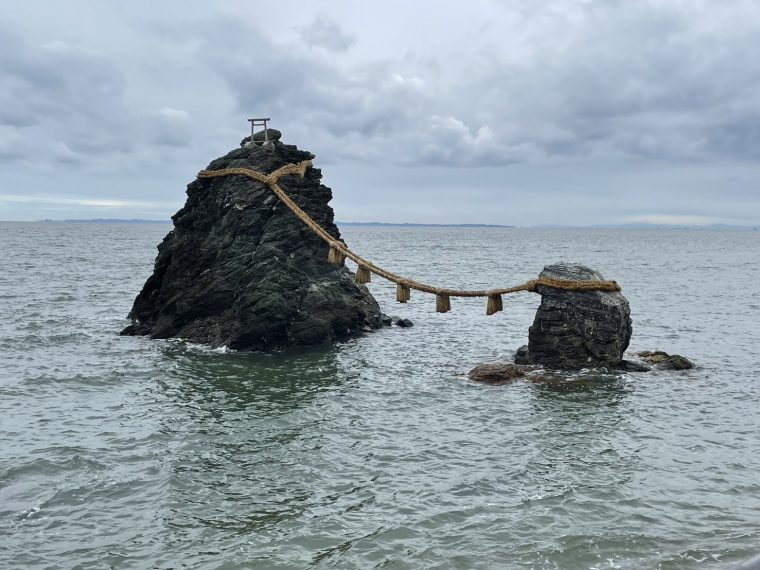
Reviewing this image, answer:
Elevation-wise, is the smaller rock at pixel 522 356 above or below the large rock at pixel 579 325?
below

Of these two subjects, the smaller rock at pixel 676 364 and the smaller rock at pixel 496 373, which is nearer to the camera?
the smaller rock at pixel 496 373

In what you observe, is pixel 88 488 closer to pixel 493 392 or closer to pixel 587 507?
pixel 587 507

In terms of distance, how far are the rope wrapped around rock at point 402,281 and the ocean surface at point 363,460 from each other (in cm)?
278

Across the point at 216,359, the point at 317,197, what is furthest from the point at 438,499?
the point at 317,197

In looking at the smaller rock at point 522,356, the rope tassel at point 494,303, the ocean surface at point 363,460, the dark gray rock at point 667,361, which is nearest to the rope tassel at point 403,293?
the ocean surface at point 363,460

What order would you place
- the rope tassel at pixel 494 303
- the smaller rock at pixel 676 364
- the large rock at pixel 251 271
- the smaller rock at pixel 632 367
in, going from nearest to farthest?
the rope tassel at pixel 494 303 < the smaller rock at pixel 632 367 < the smaller rock at pixel 676 364 < the large rock at pixel 251 271

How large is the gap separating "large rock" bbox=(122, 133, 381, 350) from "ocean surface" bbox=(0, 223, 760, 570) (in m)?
1.34

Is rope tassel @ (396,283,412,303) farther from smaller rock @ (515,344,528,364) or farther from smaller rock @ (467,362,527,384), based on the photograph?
smaller rock @ (515,344,528,364)

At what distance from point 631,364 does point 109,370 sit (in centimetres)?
1781

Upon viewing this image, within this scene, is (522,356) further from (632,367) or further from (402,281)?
(402,281)

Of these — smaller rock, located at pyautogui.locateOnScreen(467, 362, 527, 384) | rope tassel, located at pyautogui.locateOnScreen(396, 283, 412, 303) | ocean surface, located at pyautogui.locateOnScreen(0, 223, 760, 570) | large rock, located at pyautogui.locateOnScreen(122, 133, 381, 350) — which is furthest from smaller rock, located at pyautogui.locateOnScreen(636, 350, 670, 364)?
large rock, located at pyautogui.locateOnScreen(122, 133, 381, 350)

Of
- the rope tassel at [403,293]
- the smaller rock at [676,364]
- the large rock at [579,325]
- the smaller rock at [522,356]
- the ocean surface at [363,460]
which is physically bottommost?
the ocean surface at [363,460]

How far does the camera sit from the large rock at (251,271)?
25.7m

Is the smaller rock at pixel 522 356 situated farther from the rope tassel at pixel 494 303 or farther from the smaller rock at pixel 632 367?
the smaller rock at pixel 632 367
